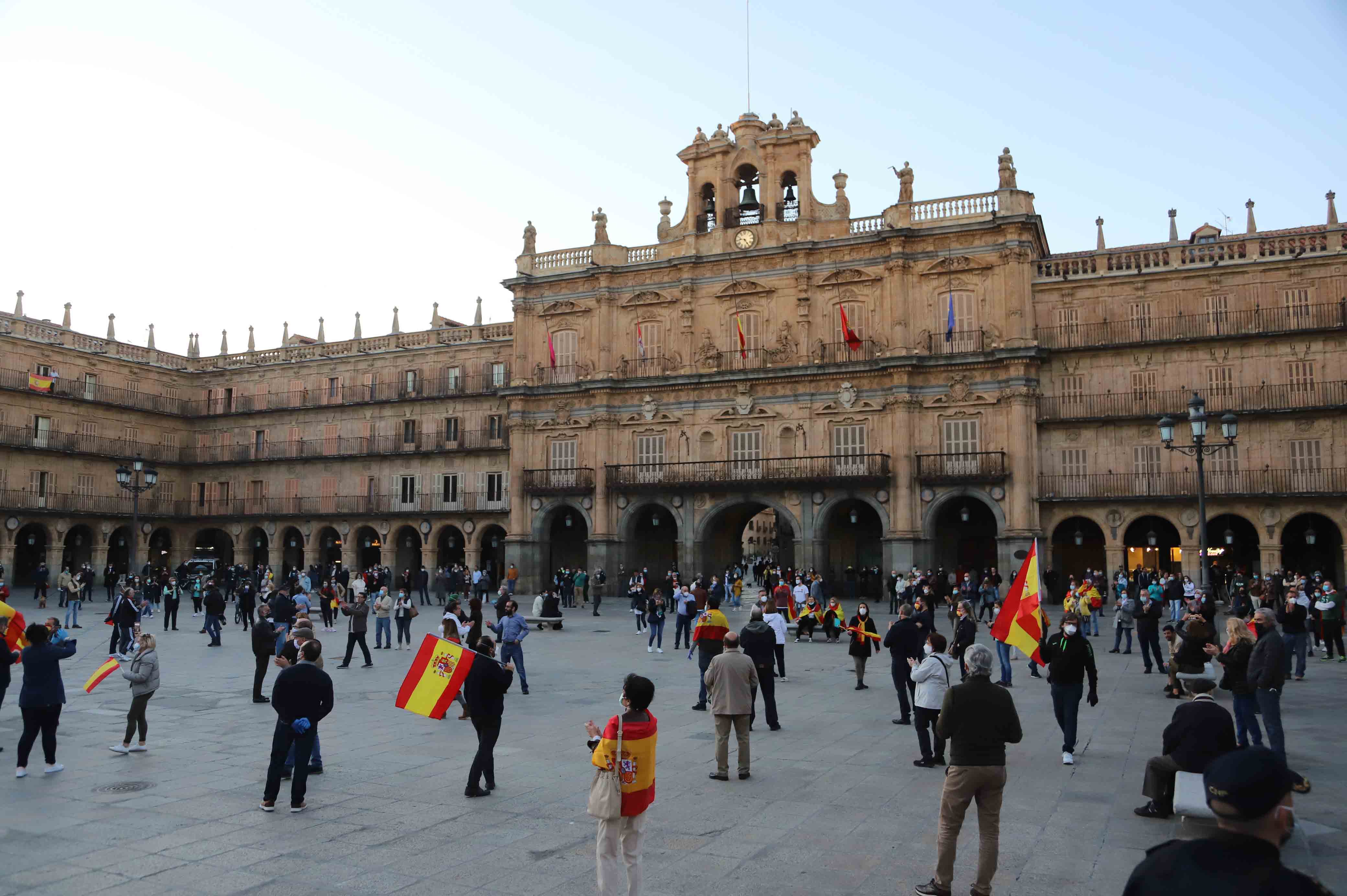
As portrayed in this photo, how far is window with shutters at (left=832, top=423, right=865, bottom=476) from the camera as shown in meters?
39.8

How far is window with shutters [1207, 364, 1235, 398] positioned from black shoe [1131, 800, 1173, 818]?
31.5m

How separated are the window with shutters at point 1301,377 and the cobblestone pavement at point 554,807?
23477 millimetres

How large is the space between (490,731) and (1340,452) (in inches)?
1352

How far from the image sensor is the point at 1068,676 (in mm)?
11172

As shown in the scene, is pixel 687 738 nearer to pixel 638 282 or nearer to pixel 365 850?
pixel 365 850

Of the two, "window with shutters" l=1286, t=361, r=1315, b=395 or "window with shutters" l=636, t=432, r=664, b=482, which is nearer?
"window with shutters" l=1286, t=361, r=1315, b=395

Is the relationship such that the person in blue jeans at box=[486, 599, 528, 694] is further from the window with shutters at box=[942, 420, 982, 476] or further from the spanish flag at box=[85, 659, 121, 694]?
the window with shutters at box=[942, 420, 982, 476]

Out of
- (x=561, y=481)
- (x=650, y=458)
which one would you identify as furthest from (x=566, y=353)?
(x=650, y=458)

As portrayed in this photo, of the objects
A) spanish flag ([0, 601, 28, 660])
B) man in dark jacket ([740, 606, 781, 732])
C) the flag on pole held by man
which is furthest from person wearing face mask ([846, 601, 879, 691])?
spanish flag ([0, 601, 28, 660])

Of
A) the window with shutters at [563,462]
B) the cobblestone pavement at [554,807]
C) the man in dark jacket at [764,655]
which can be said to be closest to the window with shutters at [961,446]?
the window with shutters at [563,462]

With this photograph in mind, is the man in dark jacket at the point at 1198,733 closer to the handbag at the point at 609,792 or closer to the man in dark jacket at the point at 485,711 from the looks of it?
the handbag at the point at 609,792

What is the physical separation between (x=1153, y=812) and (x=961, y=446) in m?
30.6

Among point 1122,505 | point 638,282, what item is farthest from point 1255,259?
point 638,282

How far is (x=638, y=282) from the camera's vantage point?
145ft
